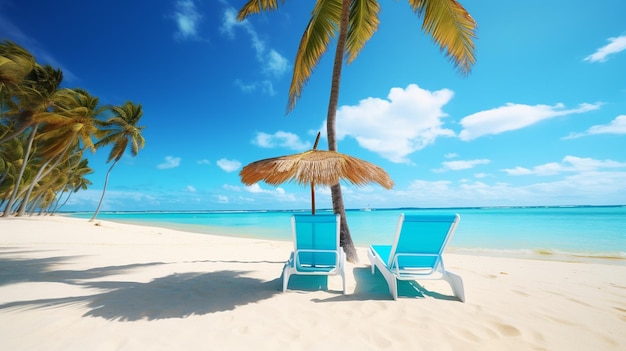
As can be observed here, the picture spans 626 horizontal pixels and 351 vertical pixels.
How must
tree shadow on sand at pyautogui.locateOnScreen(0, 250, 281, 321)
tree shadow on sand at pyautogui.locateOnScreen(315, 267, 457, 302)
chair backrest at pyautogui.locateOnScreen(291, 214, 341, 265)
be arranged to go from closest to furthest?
tree shadow on sand at pyautogui.locateOnScreen(0, 250, 281, 321) < tree shadow on sand at pyautogui.locateOnScreen(315, 267, 457, 302) < chair backrest at pyautogui.locateOnScreen(291, 214, 341, 265)

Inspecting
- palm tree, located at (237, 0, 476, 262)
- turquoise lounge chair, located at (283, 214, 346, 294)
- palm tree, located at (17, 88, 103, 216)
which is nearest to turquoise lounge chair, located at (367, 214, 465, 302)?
turquoise lounge chair, located at (283, 214, 346, 294)

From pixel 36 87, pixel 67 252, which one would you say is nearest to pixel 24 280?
pixel 67 252

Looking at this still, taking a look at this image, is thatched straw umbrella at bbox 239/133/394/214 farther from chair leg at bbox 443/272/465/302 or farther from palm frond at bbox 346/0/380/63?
palm frond at bbox 346/0/380/63

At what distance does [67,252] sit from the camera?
6008mm

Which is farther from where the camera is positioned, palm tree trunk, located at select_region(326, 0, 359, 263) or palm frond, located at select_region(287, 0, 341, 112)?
palm frond, located at select_region(287, 0, 341, 112)

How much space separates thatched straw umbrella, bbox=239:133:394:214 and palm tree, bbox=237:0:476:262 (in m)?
1.30

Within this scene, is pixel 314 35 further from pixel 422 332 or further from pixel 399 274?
pixel 422 332

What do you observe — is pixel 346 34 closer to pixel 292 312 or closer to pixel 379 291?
pixel 379 291

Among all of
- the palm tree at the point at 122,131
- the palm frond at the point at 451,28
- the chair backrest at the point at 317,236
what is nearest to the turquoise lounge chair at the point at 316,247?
the chair backrest at the point at 317,236

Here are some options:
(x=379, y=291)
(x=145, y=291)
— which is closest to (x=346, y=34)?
(x=379, y=291)

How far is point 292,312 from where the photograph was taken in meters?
2.57

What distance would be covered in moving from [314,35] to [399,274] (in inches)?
229

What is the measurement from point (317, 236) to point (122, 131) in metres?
21.1

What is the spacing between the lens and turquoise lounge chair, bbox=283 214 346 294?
3.24 metres
